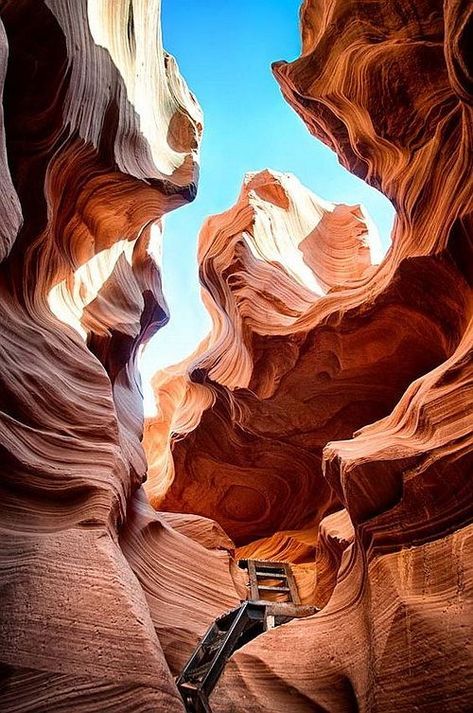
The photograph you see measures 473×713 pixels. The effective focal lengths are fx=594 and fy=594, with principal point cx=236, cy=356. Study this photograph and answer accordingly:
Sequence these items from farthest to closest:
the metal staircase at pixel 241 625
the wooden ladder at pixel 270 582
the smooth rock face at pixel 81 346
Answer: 1. the wooden ladder at pixel 270 582
2. the metal staircase at pixel 241 625
3. the smooth rock face at pixel 81 346

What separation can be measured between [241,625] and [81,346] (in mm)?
4091

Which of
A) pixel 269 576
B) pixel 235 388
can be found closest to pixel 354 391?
pixel 235 388

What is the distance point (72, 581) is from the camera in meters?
5.00

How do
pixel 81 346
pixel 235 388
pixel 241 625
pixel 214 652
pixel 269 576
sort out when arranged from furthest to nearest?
pixel 235 388 < pixel 269 576 < pixel 81 346 < pixel 241 625 < pixel 214 652

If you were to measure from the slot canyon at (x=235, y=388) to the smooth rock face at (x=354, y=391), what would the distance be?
4 centimetres

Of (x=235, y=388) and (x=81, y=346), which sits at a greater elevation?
(x=81, y=346)

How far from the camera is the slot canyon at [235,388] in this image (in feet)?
16.3

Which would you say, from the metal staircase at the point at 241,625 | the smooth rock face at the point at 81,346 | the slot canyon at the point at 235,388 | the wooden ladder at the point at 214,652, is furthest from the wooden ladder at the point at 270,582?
the wooden ladder at the point at 214,652

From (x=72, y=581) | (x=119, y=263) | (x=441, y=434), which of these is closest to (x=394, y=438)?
(x=441, y=434)

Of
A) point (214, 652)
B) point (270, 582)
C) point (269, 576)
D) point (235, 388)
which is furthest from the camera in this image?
point (235, 388)

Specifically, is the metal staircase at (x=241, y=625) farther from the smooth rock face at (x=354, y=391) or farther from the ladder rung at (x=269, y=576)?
the smooth rock face at (x=354, y=391)

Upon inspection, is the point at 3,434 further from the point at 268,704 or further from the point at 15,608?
the point at 268,704

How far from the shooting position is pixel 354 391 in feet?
38.6

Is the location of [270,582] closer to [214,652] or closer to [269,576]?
[269,576]
